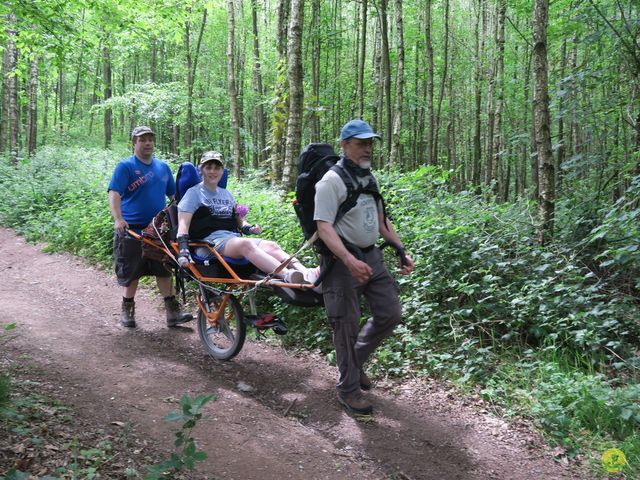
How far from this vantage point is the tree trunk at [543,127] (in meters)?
5.86

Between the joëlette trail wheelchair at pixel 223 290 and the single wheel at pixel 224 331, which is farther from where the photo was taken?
the single wheel at pixel 224 331

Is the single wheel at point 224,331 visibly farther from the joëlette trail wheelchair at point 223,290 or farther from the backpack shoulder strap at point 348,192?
the backpack shoulder strap at point 348,192

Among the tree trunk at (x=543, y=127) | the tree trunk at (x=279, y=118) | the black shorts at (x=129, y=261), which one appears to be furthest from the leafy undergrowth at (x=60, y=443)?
the tree trunk at (x=279, y=118)

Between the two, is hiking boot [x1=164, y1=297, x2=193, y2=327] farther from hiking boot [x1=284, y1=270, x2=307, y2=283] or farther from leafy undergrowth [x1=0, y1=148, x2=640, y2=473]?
hiking boot [x1=284, y1=270, x2=307, y2=283]

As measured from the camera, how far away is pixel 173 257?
18.7 ft

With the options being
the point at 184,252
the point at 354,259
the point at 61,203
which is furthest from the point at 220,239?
the point at 61,203

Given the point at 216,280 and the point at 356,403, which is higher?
the point at 216,280

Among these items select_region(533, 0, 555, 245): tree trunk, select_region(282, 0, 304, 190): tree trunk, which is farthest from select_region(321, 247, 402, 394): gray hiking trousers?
select_region(282, 0, 304, 190): tree trunk

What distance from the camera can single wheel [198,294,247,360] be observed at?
5.11 m

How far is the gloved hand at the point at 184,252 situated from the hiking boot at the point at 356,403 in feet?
6.97

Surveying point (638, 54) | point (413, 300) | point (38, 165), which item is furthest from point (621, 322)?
point (38, 165)

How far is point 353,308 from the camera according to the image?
419cm

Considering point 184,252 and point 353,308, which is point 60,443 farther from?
point 184,252

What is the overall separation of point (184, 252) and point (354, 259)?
2.12 meters
